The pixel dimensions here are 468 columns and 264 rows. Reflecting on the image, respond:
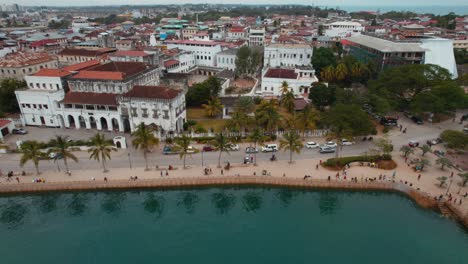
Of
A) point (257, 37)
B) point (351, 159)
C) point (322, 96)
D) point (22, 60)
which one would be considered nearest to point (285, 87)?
point (322, 96)

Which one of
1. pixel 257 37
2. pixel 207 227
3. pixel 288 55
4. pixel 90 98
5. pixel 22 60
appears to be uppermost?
pixel 257 37

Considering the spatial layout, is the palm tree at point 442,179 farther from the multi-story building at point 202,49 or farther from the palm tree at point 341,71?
the multi-story building at point 202,49

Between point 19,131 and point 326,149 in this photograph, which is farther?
point 19,131

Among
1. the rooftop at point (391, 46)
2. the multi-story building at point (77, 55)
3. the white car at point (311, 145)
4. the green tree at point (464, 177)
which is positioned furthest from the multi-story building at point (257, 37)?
the green tree at point (464, 177)

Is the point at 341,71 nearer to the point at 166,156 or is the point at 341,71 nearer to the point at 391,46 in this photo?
the point at 391,46

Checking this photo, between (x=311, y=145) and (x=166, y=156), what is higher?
(x=311, y=145)

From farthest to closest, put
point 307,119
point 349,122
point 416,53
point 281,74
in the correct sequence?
1. point 416,53
2. point 281,74
3. point 307,119
4. point 349,122

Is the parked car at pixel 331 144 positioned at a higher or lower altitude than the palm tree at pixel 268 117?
lower
